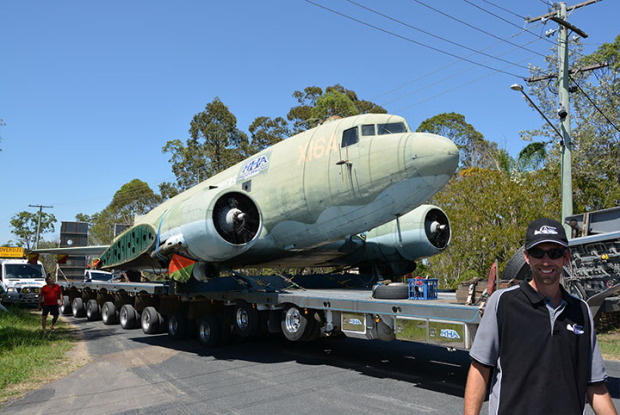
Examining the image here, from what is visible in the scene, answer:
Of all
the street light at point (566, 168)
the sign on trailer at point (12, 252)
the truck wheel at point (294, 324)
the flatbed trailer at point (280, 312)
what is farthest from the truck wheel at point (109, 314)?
the sign on trailer at point (12, 252)

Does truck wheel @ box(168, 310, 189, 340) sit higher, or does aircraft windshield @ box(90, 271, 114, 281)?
aircraft windshield @ box(90, 271, 114, 281)

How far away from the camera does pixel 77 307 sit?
20.3 meters

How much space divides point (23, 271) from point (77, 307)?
5973 millimetres

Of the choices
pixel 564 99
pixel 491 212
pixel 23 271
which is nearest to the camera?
pixel 564 99

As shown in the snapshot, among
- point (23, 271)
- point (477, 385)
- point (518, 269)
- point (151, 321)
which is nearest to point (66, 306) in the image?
point (23, 271)

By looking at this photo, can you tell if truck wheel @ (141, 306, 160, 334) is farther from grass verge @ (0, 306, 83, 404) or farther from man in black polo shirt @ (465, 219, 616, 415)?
man in black polo shirt @ (465, 219, 616, 415)

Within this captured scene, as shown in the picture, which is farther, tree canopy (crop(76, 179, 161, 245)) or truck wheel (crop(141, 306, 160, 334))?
tree canopy (crop(76, 179, 161, 245))

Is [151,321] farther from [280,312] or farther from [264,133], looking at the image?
[264,133]

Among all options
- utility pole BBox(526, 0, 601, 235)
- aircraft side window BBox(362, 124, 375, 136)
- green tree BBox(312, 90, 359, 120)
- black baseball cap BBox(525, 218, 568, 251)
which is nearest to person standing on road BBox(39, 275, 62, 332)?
aircraft side window BBox(362, 124, 375, 136)

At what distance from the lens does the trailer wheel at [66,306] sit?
21.9 metres

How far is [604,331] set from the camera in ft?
46.7

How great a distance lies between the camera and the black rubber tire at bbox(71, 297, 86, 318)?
66.4 feet

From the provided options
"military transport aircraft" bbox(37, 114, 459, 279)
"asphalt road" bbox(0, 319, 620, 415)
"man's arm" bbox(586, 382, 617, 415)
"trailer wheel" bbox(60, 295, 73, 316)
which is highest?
"military transport aircraft" bbox(37, 114, 459, 279)

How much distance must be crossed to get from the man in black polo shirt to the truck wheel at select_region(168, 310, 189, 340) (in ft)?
37.6
